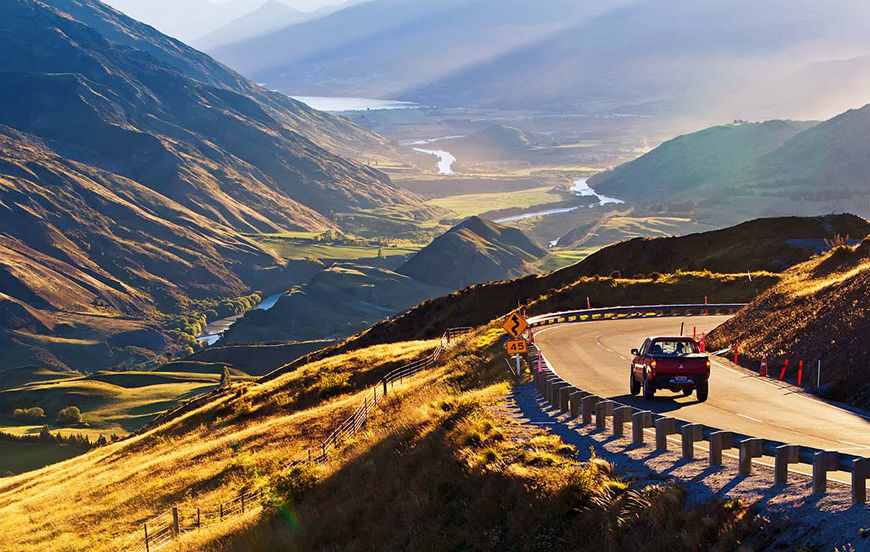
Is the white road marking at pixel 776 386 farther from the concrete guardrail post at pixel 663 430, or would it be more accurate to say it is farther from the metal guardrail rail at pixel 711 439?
the concrete guardrail post at pixel 663 430

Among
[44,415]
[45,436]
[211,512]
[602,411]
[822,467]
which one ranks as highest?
[822,467]

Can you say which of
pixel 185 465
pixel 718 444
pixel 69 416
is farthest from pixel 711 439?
pixel 69 416

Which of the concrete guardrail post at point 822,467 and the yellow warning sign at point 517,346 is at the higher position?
the concrete guardrail post at point 822,467

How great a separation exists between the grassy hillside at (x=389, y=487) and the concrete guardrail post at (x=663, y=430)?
1.32m

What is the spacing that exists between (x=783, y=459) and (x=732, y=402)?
37.5 ft

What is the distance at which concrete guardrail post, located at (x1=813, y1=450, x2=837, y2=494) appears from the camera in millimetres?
13570

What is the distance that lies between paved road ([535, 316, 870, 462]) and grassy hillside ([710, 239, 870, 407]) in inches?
46.4

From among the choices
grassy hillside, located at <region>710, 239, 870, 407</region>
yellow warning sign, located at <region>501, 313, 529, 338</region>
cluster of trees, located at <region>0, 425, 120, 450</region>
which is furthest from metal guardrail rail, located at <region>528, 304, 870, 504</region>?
cluster of trees, located at <region>0, 425, 120, 450</region>

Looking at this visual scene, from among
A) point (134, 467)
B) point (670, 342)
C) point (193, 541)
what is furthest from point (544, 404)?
point (134, 467)

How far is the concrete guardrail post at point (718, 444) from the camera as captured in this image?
1614 cm

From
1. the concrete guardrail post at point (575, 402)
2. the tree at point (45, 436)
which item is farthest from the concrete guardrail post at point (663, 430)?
the tree at point (45, 436)

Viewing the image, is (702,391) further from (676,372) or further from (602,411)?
(602,411)

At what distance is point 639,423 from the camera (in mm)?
18859

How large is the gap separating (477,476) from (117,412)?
162 meters
